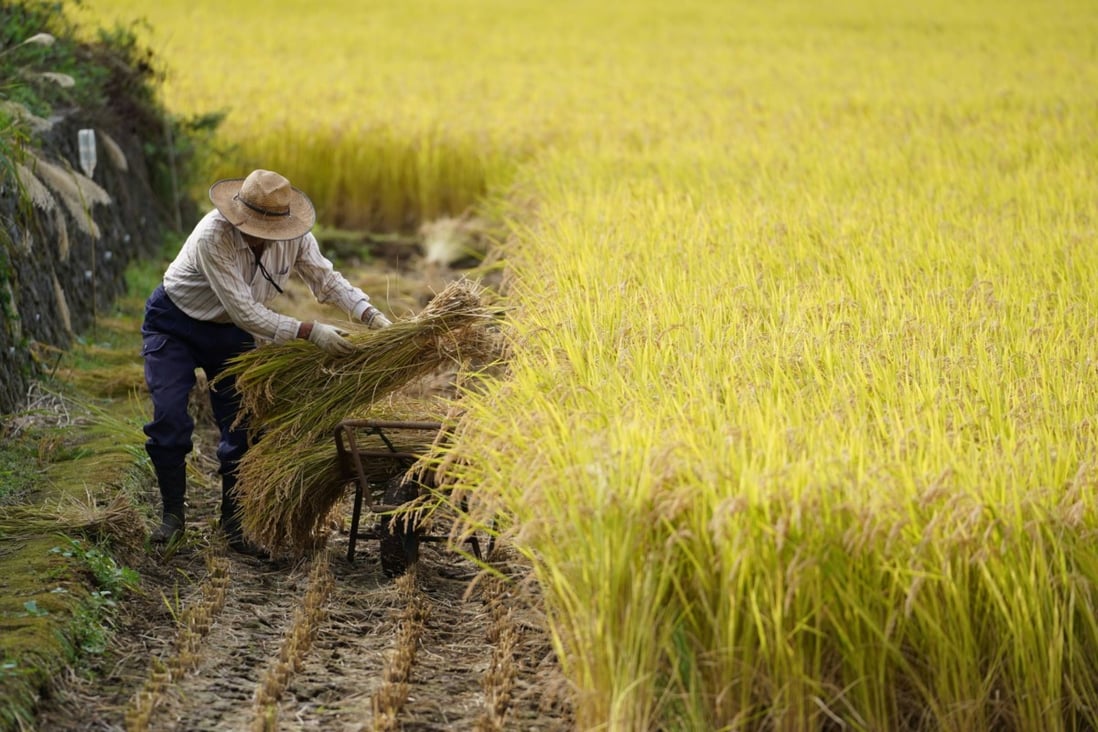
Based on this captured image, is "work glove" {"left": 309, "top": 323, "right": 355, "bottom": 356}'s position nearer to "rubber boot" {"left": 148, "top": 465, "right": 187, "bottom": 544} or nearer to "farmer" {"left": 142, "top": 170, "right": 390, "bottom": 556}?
"farmer" {"left": 142, "top": 170, "right": 390, "bottom": 556}

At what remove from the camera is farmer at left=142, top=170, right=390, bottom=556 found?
13.4 ft

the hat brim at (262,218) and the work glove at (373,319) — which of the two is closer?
the hat brim at (262,218)

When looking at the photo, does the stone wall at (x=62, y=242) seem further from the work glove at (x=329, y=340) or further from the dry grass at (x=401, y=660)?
the dry grass at (x=401, y=660)

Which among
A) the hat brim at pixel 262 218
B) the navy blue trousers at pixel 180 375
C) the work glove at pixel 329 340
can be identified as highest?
the hat brim at pixel 262 218

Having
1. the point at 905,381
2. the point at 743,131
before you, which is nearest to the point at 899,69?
the point at 743,131

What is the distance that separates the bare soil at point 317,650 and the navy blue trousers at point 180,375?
0.98 feet

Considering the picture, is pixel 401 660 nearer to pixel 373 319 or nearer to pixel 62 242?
pixel 373 319

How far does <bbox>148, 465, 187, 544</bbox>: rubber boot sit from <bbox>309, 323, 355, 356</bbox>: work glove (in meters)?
0.62

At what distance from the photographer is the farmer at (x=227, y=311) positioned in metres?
4.08

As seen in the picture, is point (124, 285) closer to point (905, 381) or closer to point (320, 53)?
point (905, 381)

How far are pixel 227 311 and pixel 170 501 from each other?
2.05ft

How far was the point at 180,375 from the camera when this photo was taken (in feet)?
13.9

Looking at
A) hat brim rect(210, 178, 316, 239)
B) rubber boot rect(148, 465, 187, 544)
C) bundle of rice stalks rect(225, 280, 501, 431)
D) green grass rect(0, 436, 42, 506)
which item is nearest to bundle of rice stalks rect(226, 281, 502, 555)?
bundle of rice stalks rect(225, 280, 501, 431)

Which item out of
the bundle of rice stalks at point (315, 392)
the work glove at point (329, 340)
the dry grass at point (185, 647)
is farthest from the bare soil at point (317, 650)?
the work glove at point (329, 340)
